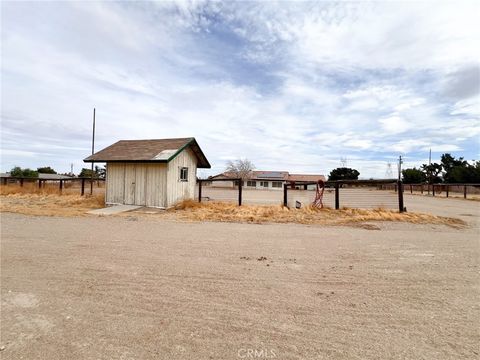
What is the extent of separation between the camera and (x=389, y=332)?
2848 millimetres

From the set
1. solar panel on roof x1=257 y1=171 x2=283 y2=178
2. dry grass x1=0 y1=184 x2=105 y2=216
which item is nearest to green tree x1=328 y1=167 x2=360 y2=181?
solar panel on roof x1=257 y1=171 x2=283 y2=178

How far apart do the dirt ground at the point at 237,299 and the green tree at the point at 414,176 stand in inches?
2744

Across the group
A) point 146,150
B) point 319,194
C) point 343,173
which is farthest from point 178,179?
point 343,173

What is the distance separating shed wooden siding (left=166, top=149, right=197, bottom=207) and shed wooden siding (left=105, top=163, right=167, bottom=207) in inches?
13.3

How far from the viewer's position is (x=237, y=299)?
142 inches

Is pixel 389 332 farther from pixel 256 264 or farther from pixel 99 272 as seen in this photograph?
pixel 99 272

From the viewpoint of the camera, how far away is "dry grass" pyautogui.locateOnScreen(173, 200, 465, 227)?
10.1 m

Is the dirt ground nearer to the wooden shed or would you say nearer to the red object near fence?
the red object near fence

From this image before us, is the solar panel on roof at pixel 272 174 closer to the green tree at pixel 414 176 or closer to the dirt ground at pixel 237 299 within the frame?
the green tree at pixel 414 176

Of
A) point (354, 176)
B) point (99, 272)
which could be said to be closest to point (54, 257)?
point (99, 272)

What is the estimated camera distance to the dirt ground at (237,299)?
2.65 metres

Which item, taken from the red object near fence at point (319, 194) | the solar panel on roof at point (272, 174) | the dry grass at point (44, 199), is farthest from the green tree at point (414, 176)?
the dry grass at point (44, 199)

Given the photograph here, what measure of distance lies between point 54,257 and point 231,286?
3516 mm

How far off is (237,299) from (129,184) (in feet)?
39.6
